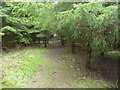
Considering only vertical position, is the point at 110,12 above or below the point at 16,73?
above

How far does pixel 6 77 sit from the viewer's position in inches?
163

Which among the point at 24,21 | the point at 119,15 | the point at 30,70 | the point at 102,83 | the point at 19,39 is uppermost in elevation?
the point at 24,21

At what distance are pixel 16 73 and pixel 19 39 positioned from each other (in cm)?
577

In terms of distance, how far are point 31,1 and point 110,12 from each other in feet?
13.0

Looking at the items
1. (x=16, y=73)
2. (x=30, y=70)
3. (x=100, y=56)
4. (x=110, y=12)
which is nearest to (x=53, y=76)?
(x=30, y=70)

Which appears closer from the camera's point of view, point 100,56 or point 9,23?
point 100,56

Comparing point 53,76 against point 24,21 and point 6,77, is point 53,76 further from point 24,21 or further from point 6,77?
point 24,21

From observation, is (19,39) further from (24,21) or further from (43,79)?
(43,79)

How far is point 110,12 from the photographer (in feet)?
11.2

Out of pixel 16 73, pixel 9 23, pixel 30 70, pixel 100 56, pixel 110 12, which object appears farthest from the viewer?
pixel 9 23

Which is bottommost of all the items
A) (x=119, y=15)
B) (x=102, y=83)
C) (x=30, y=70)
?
(x=102, y=83)

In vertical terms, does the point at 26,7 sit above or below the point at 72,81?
above

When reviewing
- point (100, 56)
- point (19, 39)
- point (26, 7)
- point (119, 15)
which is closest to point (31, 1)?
point (26, 7)

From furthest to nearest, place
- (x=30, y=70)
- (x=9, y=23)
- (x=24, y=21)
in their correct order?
(x=24, y=21) < (x=9, y=23) < (x=30, y=70)
